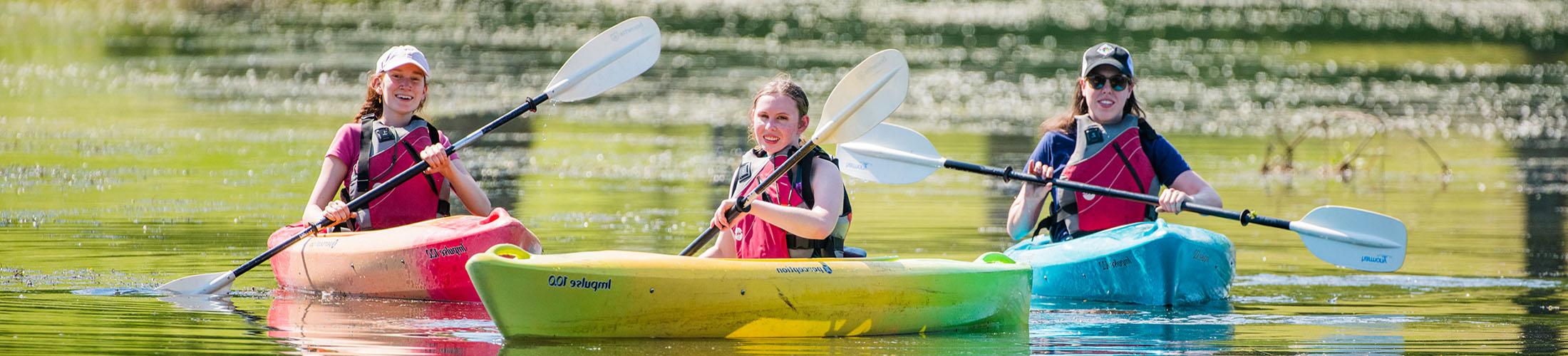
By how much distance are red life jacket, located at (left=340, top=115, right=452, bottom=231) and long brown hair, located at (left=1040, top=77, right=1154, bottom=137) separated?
2.76 metres

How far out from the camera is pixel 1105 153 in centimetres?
933

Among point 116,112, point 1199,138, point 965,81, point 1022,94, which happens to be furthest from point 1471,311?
point 965,81

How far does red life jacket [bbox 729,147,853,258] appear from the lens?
7.44 meters

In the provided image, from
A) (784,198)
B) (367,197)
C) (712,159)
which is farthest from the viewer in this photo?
(712,159)

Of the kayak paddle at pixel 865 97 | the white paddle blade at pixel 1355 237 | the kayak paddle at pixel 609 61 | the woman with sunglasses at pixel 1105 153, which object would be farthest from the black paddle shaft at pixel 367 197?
the white paddle blade at pixel 1355 237

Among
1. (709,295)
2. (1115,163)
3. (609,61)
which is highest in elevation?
(609,61)

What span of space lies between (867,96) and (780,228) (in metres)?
0.96

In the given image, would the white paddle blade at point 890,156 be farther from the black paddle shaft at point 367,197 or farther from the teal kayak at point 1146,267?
the black paddle shaft at point 367,197

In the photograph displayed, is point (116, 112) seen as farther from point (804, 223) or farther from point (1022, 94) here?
point (804, 223)

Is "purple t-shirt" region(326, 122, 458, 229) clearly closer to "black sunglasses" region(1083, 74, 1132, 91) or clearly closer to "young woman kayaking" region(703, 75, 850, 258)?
"young woman kayaking" region(703, 75, 850, 258)

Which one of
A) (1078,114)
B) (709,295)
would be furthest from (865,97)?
(1078,114)

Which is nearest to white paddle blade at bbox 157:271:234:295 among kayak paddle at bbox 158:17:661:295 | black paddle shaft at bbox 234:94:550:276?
black paddle shaft at bbox 234:94:550:276

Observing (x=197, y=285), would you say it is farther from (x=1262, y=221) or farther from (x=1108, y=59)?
(x=1262, y=221)

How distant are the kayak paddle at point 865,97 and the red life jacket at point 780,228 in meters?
0.37
